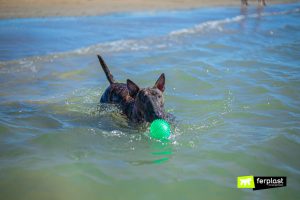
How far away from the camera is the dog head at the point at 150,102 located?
6.00 metres

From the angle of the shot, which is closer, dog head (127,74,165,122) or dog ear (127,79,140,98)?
dog head (127,74,165,122)

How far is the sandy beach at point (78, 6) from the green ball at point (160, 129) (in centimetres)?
1531

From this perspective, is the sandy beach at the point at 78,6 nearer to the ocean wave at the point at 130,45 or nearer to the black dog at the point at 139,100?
the ocean wave at the point at 130,45

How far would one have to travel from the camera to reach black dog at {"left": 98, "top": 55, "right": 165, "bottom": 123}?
6059mm

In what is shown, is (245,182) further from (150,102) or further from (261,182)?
(150,102)

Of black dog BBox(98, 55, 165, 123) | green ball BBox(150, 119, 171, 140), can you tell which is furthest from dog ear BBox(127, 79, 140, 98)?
green ball BBox(150, 119, 171, 140)

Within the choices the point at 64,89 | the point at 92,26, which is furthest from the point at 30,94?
the point at 92,26

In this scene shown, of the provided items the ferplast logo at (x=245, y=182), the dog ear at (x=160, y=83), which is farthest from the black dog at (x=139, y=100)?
the ferplast logo at (x=245, y=182)

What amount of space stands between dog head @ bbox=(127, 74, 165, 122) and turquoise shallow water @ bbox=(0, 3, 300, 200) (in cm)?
40

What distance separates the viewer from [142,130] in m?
6.46

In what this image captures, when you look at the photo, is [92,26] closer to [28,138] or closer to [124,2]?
[124,2]

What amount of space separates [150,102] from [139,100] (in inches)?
14.8

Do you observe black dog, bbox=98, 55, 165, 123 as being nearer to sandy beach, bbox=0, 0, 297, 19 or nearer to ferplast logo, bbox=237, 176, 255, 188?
ferplast logo, bbox=237, 176, 255, 188

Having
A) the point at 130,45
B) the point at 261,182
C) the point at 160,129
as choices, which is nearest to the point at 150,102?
the point at 160,129
